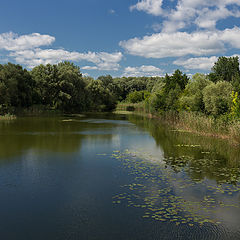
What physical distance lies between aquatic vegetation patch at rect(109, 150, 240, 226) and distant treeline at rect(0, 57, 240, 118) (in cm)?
1107

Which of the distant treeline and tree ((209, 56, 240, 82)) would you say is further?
tree ((209, 56, 240, 82))

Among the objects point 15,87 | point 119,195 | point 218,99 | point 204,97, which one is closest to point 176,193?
point 119,195

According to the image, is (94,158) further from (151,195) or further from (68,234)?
(68,234)

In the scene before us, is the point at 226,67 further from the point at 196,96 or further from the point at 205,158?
the point at 205,158

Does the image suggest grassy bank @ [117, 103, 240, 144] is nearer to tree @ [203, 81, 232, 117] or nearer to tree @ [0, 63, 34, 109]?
tree @ [203, 81, 232, 117]

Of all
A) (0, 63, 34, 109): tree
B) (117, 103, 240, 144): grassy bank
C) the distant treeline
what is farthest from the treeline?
(0, 63, 34, 109): tree

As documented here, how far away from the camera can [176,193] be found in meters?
9.97

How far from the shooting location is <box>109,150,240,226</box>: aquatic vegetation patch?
8.12m

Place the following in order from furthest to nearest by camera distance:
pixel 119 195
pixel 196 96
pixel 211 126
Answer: pixel 196 96 < pixel 211 126 < pixel 119 195

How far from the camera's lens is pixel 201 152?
18094mm

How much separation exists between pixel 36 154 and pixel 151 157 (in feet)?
22.8

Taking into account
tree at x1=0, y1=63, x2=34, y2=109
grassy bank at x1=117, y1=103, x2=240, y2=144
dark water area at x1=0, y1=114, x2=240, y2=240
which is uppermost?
tree at x1=0, y1=63, x2=34, y2=109

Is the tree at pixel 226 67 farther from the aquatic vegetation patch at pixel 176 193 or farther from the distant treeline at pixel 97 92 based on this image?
the aquatic vegetation patch at pixel 176 193

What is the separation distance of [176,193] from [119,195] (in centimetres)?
204
